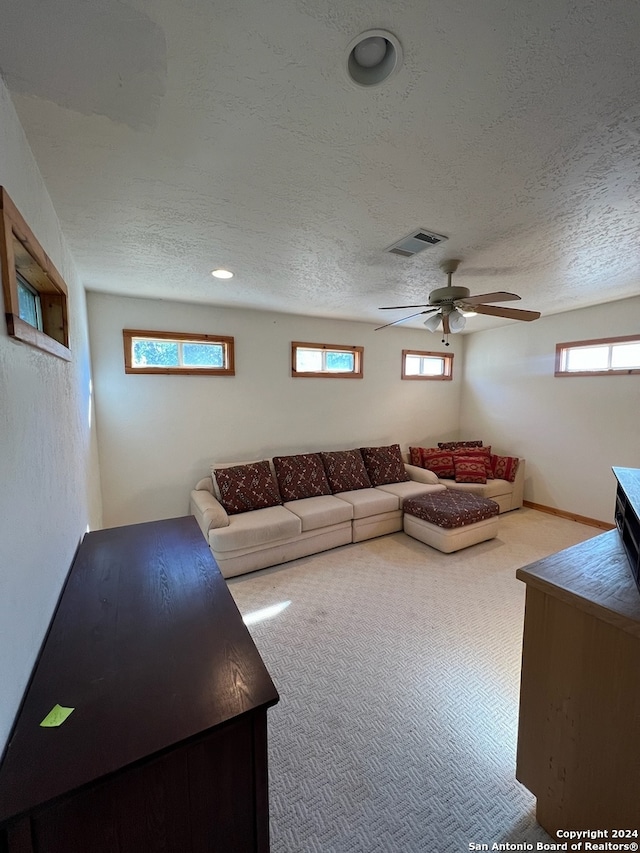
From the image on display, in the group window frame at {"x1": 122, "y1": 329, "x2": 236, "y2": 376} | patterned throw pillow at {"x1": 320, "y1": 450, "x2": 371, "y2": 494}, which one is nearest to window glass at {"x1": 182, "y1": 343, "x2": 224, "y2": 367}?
window frame at {"x1": 122, "y1": 329, "x2": 236, "y2": 376}

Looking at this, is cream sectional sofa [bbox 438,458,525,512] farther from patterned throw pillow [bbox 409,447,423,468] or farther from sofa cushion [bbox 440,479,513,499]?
patterned throw pillow [bbox 409,447,423,468]

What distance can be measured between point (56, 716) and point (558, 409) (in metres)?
5.23

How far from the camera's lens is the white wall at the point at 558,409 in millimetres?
3791

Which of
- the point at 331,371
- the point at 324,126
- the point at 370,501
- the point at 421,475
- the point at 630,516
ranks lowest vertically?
the point at 370,501

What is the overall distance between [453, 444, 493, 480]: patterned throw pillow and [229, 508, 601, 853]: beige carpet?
5.57ft

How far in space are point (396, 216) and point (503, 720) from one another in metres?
2.65

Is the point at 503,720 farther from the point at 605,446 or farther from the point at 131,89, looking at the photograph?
the point at 605,446

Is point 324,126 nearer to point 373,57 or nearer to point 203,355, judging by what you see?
point 373,57

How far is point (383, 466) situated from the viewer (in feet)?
14.5

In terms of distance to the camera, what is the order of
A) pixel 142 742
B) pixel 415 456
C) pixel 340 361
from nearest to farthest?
1. pixel 142 742
2. pixel 340 361
3. pixel 415 456

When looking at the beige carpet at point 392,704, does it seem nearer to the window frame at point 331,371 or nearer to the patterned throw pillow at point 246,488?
the patterned throw pillow at point 246,488

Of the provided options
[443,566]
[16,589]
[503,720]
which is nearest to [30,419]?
[16,589]

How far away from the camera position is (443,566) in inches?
124

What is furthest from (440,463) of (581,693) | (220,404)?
(581,693)
